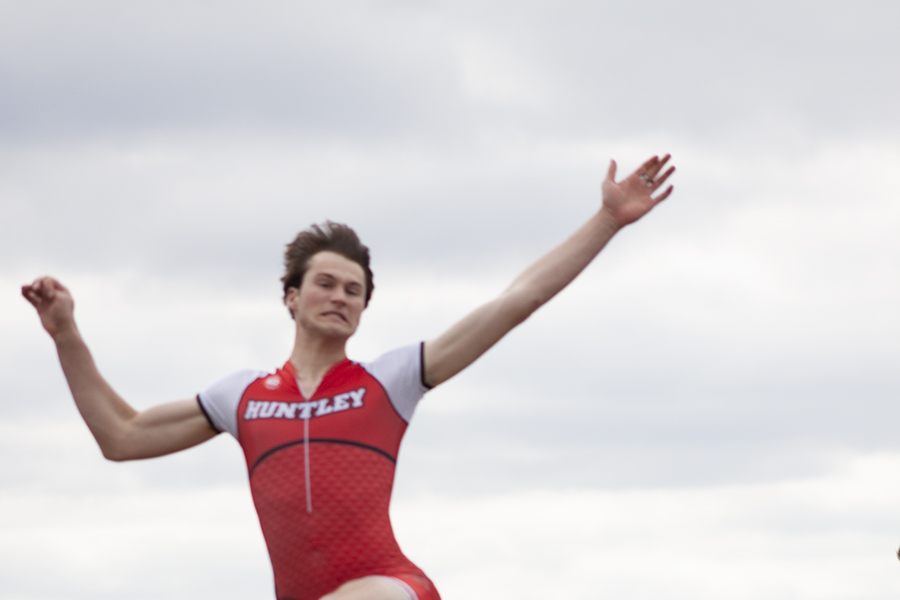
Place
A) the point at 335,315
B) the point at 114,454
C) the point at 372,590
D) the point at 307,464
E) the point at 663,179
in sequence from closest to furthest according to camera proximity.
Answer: the point at 372,590
the point at 307,464
the point at 335,315
the point at 663,179
the point at 114,454

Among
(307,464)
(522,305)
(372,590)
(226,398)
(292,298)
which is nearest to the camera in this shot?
(372,590)

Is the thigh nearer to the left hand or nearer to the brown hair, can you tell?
the brown hair

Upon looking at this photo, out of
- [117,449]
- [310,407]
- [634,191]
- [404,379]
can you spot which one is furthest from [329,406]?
[634,191]

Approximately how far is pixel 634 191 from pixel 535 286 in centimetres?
105

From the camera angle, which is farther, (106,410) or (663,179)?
(106,410)

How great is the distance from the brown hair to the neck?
0.42 metres

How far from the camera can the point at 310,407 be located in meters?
9.92

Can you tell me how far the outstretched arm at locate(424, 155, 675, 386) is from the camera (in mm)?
9656

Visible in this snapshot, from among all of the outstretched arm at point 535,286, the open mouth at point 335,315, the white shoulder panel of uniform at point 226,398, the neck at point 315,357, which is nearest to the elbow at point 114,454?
the white shoulder panel of uniform at point 226,398

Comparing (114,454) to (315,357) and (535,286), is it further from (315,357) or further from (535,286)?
(535,286)

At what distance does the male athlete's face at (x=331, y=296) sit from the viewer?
10.0m

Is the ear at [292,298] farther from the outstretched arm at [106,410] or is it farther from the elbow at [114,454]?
the elbow at [114,454]

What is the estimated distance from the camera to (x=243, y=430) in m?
10.1

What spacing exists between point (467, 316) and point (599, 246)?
1.02 metres
